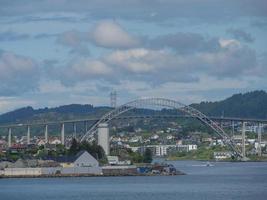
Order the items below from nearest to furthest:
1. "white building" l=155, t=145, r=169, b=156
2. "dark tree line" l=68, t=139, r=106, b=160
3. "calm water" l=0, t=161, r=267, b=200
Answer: "calm water" l=0, t=161, r=267, b=200, "dark tree line" l=68, t=139, r=106, b=160, "white building" l=155, t=145, r=169, b=156

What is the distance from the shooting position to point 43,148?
373 feet

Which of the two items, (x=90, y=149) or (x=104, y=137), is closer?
(x=90, y=149)

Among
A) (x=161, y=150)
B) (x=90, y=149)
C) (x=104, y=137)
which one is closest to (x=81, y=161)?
(x=90, y=149)

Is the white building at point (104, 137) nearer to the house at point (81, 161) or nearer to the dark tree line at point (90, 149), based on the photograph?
the dark tree line at point (90, 149)

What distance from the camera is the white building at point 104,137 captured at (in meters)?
114

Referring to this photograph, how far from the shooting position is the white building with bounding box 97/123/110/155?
114 meters

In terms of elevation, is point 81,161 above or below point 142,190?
above

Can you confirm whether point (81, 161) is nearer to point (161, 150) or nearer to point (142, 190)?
point (142, 190)

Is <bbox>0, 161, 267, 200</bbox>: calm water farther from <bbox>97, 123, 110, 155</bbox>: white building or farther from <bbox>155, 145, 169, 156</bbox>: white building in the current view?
<bbox>155, 145, 169, 156</bbox>: white building

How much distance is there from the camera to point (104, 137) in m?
116

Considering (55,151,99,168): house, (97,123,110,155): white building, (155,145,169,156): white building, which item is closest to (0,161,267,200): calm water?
(55,151,99,168): house

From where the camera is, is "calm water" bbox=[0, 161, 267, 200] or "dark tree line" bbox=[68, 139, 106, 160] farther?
"dark tree line" bbox=[68, 139, 106, 160]

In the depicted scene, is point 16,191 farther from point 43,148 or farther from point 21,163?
point 43,148

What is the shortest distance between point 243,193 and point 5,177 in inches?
1398
